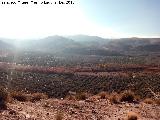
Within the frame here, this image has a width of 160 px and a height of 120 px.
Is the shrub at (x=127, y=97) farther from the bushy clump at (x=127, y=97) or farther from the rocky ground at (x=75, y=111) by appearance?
the rocky ground at (x=75, y=111)

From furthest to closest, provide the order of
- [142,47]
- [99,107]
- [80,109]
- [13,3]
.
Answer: [142,47], [13,3], [99,107], [80,109]

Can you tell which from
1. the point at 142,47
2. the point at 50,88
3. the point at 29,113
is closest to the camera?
the point at 29,113

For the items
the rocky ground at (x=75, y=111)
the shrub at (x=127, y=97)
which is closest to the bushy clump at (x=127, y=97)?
the shrub at (x=127, y=97)

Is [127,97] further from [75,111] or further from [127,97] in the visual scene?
[75,111]

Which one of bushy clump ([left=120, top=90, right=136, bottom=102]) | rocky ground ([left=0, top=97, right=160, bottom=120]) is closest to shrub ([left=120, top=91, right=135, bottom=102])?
bushy clump ([left=120, top=90, right=136, bottom=102])

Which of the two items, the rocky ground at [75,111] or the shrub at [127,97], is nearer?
the rocky ground at [75,111]

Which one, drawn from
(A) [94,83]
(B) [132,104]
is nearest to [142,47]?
(A) [94,83]

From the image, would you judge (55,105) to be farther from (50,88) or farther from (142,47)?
(142,47)

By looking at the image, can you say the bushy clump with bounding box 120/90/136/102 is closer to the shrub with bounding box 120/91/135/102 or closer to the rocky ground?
the shrub with bounding box 120/91/135/102
